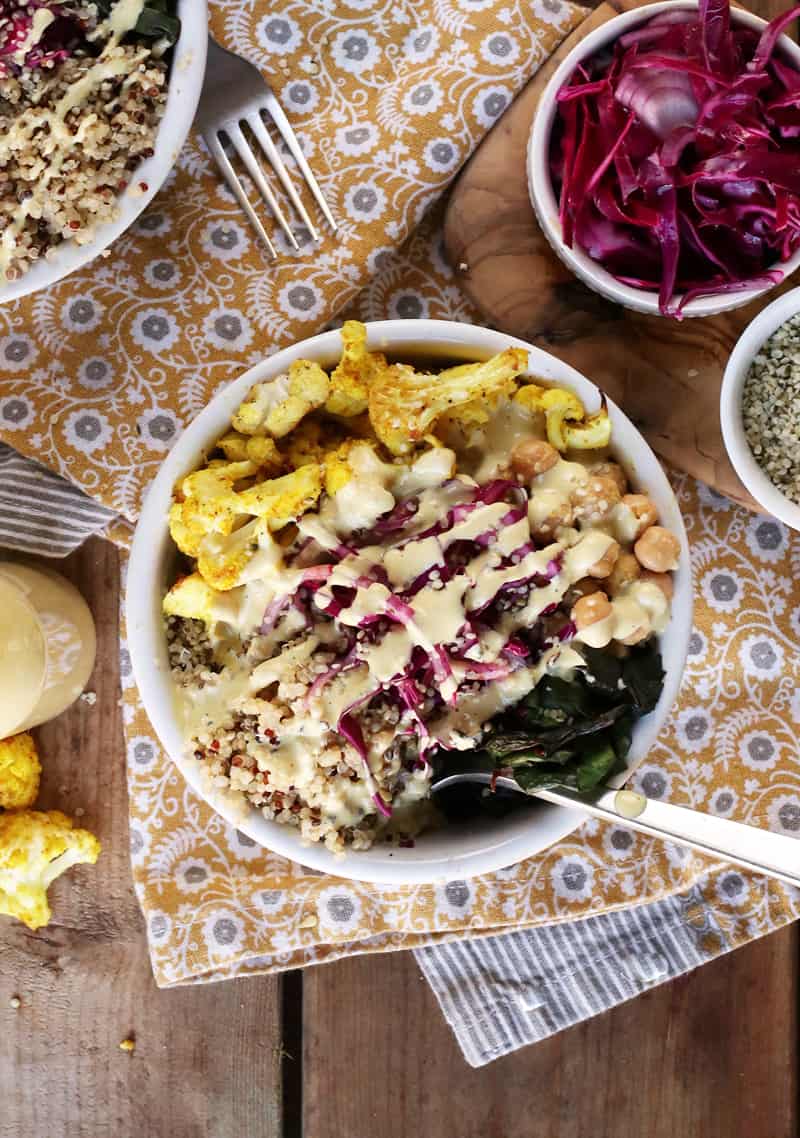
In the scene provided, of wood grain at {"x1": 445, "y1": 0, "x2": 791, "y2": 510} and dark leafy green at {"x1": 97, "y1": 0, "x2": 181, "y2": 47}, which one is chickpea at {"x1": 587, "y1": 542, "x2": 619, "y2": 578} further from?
dark leafy green at {"x1": 97, "y1": 0, "x2": 181, "y2": 47}

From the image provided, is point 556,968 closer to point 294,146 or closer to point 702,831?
point 702,831

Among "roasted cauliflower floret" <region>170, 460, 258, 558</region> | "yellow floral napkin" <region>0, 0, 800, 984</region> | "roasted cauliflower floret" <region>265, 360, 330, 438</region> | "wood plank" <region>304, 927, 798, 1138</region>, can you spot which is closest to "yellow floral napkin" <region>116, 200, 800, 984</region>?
"yellow floral napkin" <region>0, 0, 800, 984</region>

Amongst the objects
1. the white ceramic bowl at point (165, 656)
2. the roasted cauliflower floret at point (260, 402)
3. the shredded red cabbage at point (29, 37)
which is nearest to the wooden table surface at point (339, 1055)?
the white ceramic bowl at point (165, 656)

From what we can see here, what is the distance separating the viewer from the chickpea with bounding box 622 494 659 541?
1312mm

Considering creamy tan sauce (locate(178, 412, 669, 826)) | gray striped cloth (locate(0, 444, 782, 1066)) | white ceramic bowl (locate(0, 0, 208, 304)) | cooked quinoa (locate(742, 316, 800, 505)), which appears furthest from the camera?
gray striped cloth (locate(0, 444, 782, 1066))

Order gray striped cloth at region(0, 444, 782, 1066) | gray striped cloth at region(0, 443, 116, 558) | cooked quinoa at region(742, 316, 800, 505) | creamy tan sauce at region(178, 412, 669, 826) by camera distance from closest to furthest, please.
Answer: creamy tan sauce at region(178, 412, 669, 826)
cooked quinoa at region(742, 316, 800, 505)
gray striped cloth at region(0, 443, 116, 558)
gray striped cloth at region(0, 444, 782, 1066)

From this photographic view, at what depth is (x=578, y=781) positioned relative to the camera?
4.33ft

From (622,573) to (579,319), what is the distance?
43 cm

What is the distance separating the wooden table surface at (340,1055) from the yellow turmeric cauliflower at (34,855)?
0.07 meters

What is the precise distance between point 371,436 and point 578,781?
49 cm

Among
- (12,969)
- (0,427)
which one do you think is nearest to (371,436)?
(0,427)

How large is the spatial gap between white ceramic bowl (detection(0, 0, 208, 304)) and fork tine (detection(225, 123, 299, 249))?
14 centimetres

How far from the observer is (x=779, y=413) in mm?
1488

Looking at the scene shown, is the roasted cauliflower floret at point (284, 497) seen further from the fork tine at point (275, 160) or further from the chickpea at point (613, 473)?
the fork tine at point (275, 160)
